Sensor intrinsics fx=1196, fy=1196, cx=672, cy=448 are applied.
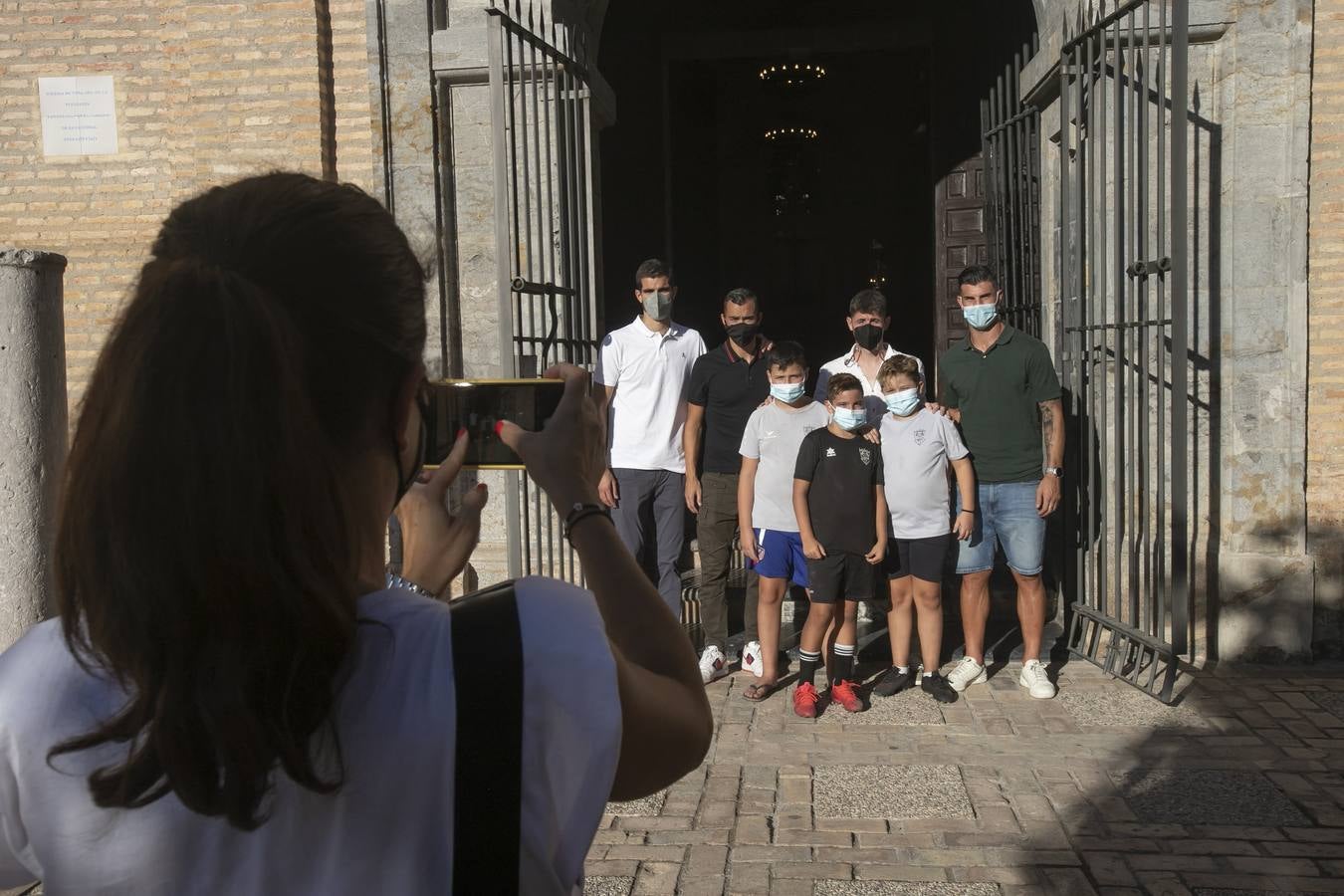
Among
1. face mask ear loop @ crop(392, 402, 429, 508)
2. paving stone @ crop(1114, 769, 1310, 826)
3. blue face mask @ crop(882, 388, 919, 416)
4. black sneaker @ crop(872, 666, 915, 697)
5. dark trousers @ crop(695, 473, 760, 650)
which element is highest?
face mask ear loop @ crop(392, 402, 429, 508)

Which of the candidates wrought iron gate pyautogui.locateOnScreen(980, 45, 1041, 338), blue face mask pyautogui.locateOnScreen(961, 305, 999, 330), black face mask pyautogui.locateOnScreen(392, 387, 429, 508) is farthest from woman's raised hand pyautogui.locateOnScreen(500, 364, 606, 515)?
wrought iron gate pyautogui.locateOnScreen(980, 45, 1041, 338)

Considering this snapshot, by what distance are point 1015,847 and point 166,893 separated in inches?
139

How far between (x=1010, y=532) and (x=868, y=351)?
3.88 feet

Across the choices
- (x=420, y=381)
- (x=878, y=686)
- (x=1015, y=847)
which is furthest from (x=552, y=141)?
(x=420, y=381)

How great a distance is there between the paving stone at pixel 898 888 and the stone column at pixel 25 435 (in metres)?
3.02

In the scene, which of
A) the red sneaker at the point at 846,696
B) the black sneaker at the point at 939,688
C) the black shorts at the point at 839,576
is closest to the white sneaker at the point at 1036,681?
the black sneaker at the point at 939,688

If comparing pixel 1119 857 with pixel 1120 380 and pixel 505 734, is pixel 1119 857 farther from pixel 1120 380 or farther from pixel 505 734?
pixel 505 734

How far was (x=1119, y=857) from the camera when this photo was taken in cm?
395

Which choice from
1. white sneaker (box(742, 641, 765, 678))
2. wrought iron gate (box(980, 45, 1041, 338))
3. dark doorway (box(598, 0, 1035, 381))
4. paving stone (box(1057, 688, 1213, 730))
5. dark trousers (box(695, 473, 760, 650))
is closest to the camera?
paving stone (box(1057, 688, 1213, 730))

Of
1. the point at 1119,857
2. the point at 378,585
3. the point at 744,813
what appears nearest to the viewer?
the point at 378,585

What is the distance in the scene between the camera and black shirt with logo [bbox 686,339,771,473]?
627 centimetres

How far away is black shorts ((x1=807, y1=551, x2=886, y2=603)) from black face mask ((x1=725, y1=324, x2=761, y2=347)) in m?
1.32

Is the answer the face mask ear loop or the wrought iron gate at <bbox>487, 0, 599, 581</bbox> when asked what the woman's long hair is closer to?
the face mask ear loop

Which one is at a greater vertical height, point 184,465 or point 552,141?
point 552,141
